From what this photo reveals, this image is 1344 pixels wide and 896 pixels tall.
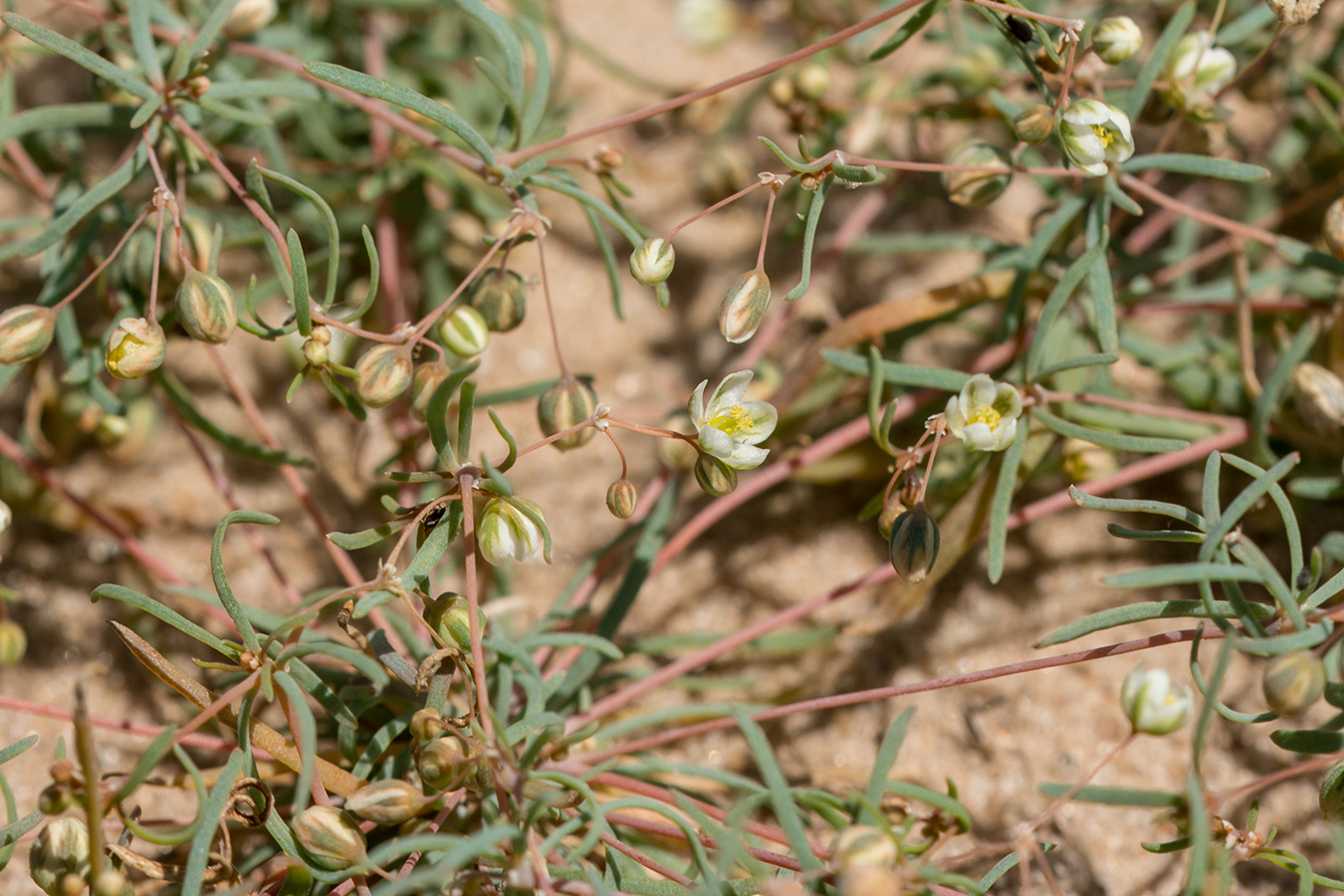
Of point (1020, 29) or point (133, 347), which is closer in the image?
point (133, 347)

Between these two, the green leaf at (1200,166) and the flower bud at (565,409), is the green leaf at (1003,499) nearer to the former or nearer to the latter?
the green leaf at (1200,166)

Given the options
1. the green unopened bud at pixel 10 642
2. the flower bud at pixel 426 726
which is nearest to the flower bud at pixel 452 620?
the flower bud at pixel 426 726

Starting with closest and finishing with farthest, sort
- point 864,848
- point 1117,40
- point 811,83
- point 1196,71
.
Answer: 1. point 864,848
2. point 1117,40
3. point 1196,71
4. point 811,83

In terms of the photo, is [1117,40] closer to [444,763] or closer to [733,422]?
[733,422]

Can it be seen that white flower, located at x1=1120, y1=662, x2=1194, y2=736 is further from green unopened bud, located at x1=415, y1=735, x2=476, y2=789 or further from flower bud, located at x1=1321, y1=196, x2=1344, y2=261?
green unopened bud, located at x1=415, y1=735, x2=476, y2=789

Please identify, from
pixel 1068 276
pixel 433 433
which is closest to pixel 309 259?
pixel 433 433

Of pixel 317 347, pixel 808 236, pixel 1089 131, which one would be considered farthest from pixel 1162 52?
pixel 317 347

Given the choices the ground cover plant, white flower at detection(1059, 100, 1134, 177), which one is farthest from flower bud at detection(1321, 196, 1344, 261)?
white flower at detection(1059, 100, 1134, 177)
